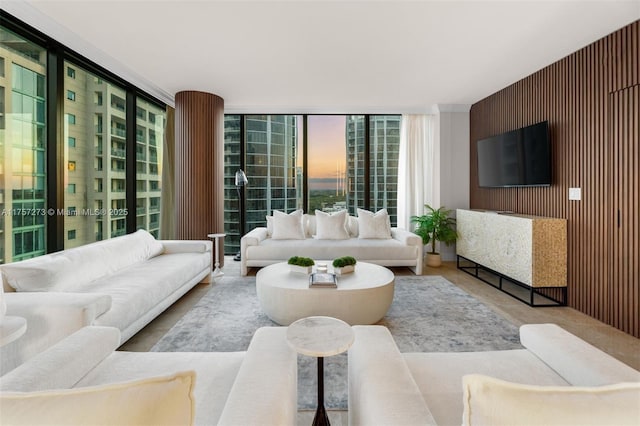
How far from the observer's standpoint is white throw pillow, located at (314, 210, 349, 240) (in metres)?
4.79

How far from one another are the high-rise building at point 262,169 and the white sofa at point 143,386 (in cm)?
426

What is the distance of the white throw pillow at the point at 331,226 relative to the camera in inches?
188

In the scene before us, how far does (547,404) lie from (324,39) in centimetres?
314

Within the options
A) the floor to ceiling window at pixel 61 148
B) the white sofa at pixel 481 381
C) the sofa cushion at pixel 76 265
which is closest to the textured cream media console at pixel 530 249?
the white sofa at pixel 481 381

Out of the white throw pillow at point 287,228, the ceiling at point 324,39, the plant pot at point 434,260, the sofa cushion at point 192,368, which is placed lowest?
the plant pot at point 434,260

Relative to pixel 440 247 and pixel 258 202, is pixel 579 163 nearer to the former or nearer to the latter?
pixel 440 247

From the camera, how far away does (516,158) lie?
3871 millimetres

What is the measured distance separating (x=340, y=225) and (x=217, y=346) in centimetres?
291

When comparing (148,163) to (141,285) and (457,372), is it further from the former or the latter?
(457,372)

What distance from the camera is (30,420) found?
1.66 ft

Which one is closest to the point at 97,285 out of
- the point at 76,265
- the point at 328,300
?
the point at 76,265

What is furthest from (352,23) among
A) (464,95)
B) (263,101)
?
(464,95)

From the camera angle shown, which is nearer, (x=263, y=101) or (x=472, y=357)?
(x=472, y=357)

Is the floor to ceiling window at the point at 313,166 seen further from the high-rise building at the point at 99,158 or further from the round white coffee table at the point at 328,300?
the round white coffee table at the point at 328,300
